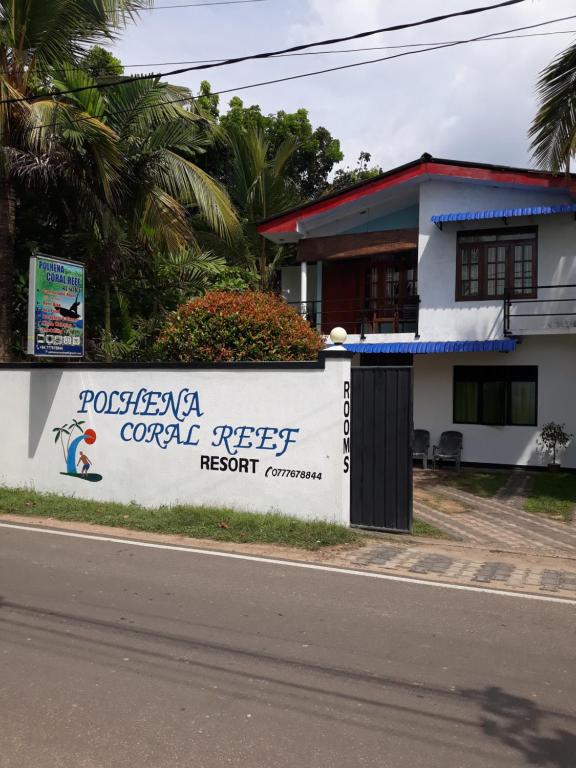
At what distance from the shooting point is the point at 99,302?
1695 centimetres

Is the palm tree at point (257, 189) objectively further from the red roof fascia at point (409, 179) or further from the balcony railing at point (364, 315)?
the balcony railing at point (364, 315)

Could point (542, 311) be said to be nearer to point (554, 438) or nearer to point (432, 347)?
point (432, 347)

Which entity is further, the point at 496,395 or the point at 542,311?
the point at 496,395

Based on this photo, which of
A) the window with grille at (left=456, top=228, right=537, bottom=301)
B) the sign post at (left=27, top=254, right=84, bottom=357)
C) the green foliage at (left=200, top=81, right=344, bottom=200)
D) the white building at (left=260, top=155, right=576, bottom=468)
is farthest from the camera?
Result: the green foliage at (left=200, top=81, right=344, bottom=200)

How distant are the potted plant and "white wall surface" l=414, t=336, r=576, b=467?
20cm

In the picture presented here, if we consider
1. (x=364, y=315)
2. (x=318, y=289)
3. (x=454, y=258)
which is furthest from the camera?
(x=318, y=289)

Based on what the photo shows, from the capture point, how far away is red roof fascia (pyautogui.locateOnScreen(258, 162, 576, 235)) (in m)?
15.2

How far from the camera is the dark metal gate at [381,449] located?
358 inches

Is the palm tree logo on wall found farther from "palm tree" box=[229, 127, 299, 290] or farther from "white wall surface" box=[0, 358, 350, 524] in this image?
"palm tree" box=[229, 127, 299, 290]

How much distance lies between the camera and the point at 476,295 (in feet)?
53.4

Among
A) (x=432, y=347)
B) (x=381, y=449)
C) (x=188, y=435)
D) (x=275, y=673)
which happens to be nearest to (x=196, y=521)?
(x=188, y=435)

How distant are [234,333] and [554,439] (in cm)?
841

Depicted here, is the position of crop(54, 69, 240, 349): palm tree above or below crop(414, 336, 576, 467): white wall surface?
above

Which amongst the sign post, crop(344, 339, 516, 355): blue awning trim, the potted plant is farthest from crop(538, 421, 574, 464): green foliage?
the sign post
